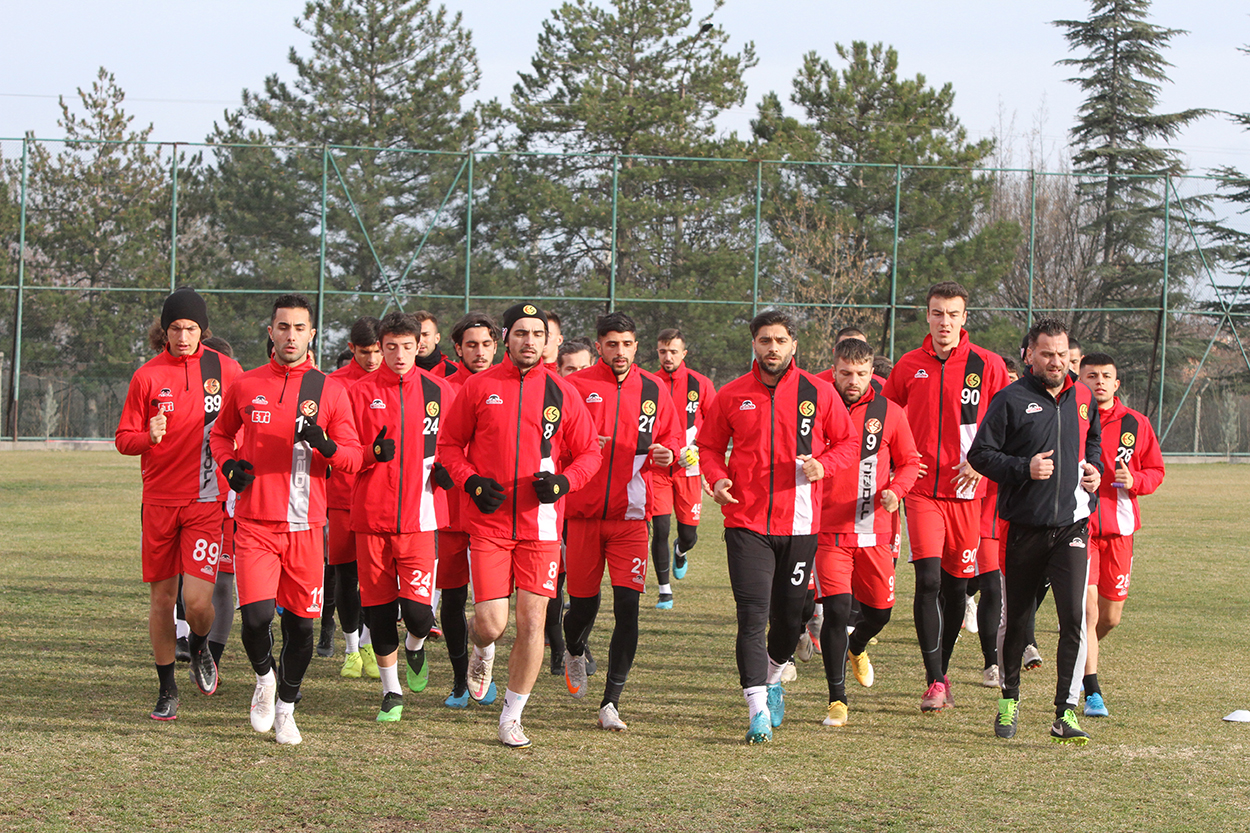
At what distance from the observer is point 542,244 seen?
2833 cm

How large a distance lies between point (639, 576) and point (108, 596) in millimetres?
5454

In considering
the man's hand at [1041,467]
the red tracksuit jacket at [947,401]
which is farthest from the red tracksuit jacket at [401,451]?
the man's hand at [1041,467]

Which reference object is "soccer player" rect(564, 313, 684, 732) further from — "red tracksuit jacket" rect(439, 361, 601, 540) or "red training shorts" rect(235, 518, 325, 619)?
"red training shorts" rect(235, 518, 325, 619)

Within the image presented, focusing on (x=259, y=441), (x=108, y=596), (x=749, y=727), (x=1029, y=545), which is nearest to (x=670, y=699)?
(x=749, y=727)

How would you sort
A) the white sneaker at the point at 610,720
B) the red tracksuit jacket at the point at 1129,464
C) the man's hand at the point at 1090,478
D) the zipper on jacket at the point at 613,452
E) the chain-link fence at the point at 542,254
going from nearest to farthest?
1. the man's hand at the point at 1090,478
2. the white sneaker at the point at 610,720
3. the zipper on jacket at the point at 613,452
4. the red tracksuit jacket at the point at 1129,464
5. the chain-link fence at the point at 542,254

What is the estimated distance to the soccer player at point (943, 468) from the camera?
6961 millimetres

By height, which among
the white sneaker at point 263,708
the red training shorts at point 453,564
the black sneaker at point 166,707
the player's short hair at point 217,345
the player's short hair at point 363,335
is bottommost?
the black sneaker at point 166,707

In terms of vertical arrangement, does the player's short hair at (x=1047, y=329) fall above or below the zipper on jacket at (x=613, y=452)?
above

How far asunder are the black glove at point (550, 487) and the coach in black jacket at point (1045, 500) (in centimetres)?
212

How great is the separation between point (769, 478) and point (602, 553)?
108cm

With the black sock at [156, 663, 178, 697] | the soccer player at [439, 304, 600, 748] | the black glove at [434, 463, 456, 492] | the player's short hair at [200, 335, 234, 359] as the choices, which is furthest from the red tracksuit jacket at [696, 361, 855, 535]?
the black sock at [156, 663, 178, 697]

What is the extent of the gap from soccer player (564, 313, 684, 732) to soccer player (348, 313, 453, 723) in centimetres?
78

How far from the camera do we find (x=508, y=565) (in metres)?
6.02

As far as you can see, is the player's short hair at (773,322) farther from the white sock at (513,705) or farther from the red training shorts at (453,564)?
the white sock at (513,705)
